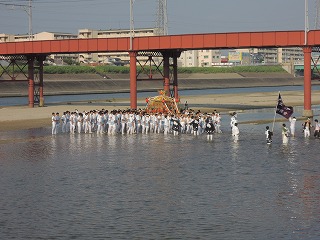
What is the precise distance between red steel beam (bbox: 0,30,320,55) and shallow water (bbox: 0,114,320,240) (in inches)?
768

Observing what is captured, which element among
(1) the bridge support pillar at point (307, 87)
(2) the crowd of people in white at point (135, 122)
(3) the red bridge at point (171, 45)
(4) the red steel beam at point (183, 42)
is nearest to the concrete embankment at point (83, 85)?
(3) the red bridge at point (171, 45)

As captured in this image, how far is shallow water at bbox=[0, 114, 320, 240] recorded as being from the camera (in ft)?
72.7

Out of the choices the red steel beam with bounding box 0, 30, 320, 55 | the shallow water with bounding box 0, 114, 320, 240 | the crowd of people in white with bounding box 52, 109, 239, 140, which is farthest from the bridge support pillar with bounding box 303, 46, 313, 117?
the shallow water with bounding box 0, 114, 320, 240

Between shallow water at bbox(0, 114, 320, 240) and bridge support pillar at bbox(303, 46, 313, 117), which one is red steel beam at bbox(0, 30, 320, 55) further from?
shallow water at bbox(0, 114, 320, 240)

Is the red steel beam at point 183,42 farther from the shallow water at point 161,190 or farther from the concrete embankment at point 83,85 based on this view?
the concrete embankment at point 83,85

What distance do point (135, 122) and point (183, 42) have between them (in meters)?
18.1

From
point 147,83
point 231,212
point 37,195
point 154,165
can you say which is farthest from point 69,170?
point 147,83

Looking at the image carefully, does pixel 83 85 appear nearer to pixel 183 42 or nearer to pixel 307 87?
pixel 183 42

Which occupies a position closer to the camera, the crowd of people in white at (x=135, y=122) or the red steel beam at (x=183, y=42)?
the crowd of people in white at (x=135, y=122)

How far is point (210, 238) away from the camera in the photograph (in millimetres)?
20922

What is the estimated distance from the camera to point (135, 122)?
53.2 meters

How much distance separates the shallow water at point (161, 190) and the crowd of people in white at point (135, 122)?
5.11 metres

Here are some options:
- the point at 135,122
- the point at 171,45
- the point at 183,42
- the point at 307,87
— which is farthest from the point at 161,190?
the point at 171,45

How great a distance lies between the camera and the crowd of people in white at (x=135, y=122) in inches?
2021
